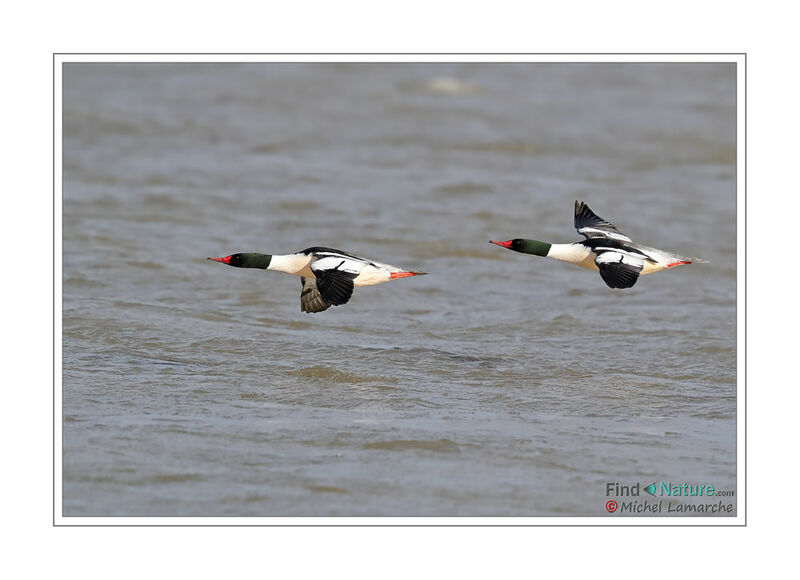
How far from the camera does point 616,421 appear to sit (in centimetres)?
786

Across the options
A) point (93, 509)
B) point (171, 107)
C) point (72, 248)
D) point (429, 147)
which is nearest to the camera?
point (93, 509)

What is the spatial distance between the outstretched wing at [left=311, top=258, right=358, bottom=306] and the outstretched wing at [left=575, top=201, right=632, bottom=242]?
7.66 feet

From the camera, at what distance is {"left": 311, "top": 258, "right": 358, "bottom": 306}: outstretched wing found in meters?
8.63

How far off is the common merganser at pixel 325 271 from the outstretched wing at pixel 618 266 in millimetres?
1482

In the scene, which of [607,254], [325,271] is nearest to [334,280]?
[325,271]

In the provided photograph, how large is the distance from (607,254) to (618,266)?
0.85 ft

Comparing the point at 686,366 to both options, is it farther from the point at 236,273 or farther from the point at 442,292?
the point at 236,273

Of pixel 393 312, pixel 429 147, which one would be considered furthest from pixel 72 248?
pixel 429 147

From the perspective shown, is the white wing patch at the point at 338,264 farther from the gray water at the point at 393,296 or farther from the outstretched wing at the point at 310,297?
the gray water at the point at 393,296

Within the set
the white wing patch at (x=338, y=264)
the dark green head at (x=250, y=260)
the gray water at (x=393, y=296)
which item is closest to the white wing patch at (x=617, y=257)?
the gray water at (x=393, y=296)

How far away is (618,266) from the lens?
353 inches

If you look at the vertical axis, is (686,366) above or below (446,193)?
below

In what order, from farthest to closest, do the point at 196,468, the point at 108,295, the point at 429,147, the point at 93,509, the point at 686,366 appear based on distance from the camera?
the point at 429,147 → the point at 108,295 → the point at 686,366 → the point at 196,468 → the point at 93,509

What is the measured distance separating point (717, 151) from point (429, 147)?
184 inches
